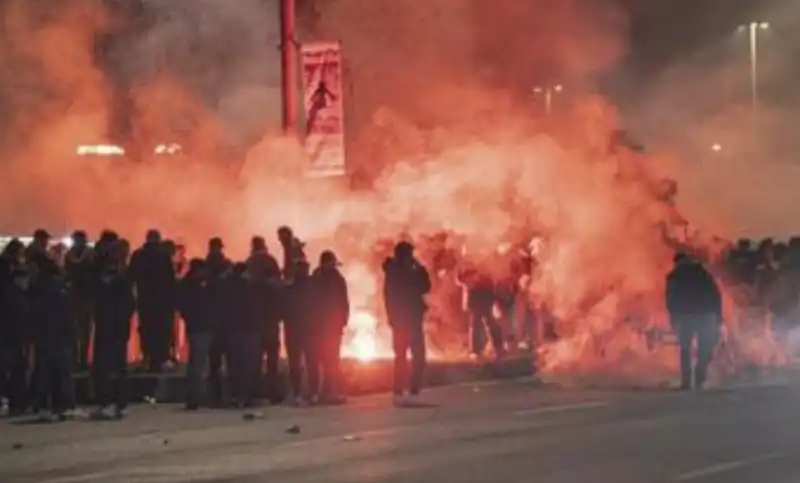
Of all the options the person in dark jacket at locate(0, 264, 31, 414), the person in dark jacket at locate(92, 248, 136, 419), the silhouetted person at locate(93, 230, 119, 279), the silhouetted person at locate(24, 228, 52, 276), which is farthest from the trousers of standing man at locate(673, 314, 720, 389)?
the person in dark jacket at locate(0, 264, 31, 414)

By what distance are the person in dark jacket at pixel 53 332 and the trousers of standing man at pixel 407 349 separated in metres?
3.72

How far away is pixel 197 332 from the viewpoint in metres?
18.8

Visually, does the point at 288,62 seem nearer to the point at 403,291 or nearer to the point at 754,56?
the point at 403,291

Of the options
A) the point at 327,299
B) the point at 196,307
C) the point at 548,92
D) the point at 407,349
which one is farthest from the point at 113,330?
the point at 548,92

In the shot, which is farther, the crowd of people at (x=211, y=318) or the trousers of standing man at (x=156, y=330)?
the trousers of standing man at (x=156, y=330)

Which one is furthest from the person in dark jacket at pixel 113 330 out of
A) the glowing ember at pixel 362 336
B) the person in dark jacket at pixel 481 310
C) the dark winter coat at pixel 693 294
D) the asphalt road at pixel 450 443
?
the dark winter coat at pixel 693 294

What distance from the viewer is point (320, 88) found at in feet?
72.2

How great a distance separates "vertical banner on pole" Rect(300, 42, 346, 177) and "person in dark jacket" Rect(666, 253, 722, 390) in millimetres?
4758

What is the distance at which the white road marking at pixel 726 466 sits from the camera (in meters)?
12.2

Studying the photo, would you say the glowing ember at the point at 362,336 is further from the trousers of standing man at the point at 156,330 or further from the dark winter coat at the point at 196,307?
the dark winter coat at the point at 196,307

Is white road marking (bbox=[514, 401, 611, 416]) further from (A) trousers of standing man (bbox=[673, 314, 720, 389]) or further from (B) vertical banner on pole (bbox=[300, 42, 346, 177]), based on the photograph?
(B) vertical banner on pole (bbox=[300, 42, 346, 177])

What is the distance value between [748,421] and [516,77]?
11.2 m

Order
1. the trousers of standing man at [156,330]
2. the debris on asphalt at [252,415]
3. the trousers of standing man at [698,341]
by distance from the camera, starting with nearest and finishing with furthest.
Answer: the debris on asphalt at [252,415]
the trousers of standing man at [156,330]
the trousers of standing man at [698,341]

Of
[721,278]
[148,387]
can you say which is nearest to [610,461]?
[148,387]
